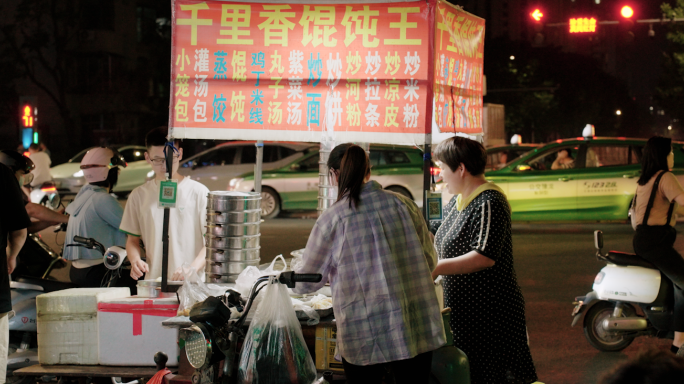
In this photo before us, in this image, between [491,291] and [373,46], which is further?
[373,46]

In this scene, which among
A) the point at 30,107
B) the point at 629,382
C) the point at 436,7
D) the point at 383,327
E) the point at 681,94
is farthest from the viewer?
the point at 681,94

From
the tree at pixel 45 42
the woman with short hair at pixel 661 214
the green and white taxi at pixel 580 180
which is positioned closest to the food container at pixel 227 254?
the woman with short hair at pixel 661 214

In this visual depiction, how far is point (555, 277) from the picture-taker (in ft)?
29.3

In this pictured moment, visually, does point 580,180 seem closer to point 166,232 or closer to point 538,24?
point 538,24

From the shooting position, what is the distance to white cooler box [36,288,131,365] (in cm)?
370

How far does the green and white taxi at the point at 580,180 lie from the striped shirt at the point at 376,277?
34.0 ft

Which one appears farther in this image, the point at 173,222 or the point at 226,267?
the point at 173,222

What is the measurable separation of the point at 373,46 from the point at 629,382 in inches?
117

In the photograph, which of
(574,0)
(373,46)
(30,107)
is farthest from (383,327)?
(30,107)

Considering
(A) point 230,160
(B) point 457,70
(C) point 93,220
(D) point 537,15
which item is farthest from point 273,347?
(D) point 537,15

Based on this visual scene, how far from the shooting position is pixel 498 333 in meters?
3.38

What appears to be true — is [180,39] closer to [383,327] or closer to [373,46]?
[373,46]

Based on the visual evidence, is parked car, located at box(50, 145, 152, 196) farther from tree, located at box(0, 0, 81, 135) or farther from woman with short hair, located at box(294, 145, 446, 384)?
woman with short hair, located at box(294, 145, 446, 384)

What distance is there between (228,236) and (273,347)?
4.30 feet
